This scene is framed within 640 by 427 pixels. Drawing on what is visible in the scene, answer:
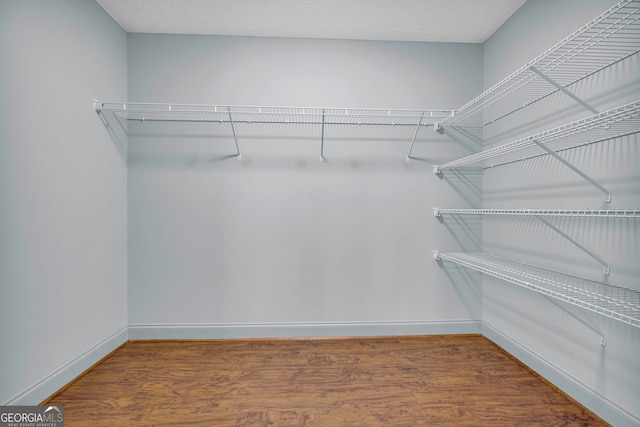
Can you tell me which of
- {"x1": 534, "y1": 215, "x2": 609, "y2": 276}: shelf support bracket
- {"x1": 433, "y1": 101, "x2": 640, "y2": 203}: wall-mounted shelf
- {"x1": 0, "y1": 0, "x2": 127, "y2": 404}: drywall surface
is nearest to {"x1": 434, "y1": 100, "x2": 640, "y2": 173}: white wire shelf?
{"x1": 433, "y1": 101, "x2": 640, "y2": 203}: wall-mounted shelf

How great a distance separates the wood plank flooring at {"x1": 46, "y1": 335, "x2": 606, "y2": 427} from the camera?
1316 mm

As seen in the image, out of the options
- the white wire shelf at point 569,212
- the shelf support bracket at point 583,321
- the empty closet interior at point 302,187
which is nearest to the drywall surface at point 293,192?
the empty closet interior at point 302,187

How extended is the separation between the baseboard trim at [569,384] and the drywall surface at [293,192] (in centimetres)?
34

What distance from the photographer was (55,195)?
1489 millimetres

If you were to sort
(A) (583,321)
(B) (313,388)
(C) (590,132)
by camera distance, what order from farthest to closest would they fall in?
(B) (313,388) < (A) (583,321) < (C) (590,132)

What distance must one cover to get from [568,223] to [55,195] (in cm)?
253

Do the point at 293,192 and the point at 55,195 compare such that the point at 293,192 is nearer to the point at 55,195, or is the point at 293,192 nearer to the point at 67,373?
the point at 55,195

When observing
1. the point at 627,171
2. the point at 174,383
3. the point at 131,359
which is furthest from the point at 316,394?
the point at 627,171

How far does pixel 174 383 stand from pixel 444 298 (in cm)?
178

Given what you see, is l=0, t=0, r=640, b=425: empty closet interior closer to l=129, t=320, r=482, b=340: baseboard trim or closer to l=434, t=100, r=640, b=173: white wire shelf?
l=129, t=320, r=482, b=340: baseboard trim

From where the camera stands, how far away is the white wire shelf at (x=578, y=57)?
1048 mm

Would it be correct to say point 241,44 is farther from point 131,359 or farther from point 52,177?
point 131,359

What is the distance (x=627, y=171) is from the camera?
121cm

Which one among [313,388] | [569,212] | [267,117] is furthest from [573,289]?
[267,117]
